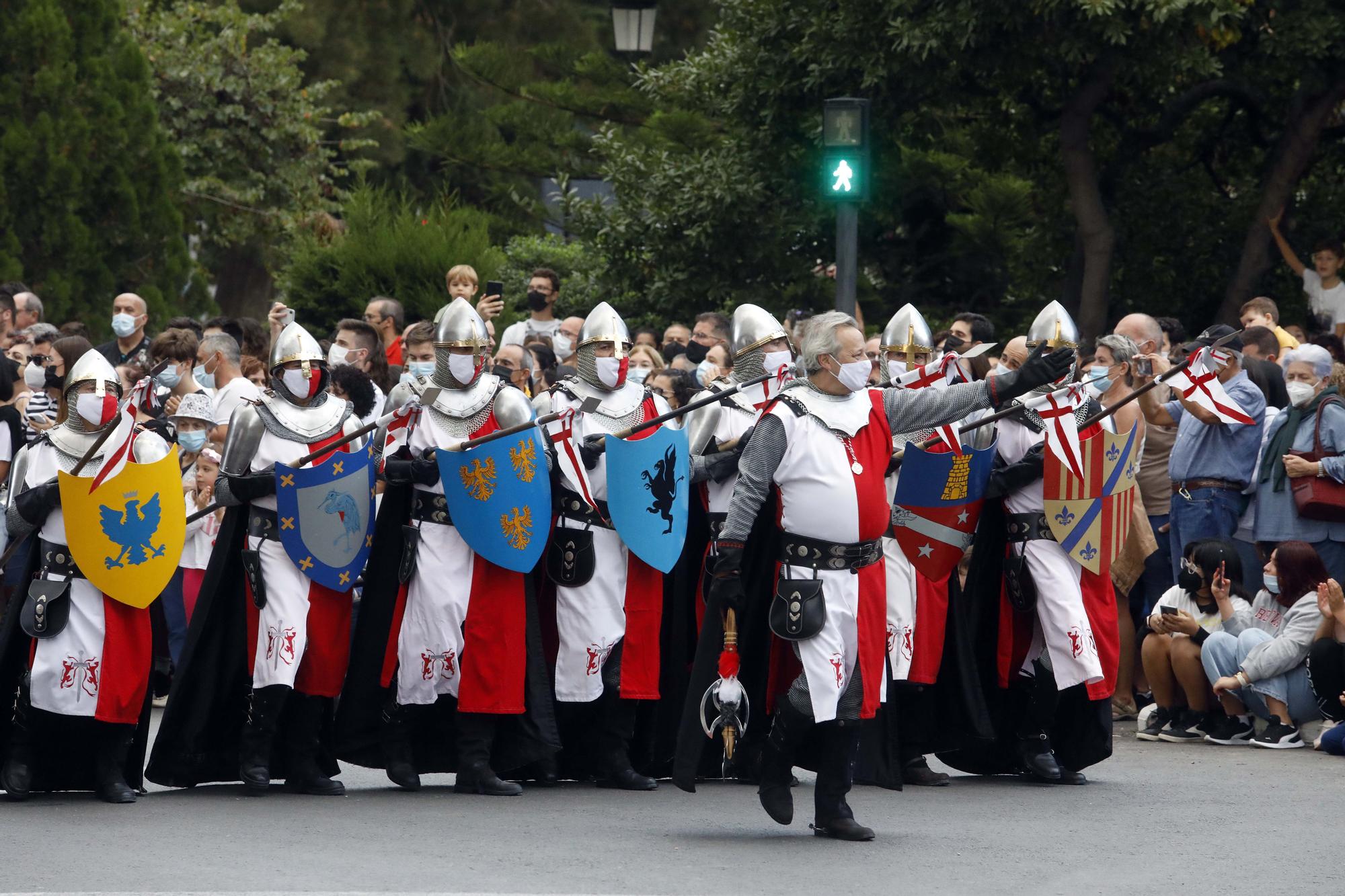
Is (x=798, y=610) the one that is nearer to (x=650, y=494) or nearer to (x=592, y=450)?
(x=650, y=494)

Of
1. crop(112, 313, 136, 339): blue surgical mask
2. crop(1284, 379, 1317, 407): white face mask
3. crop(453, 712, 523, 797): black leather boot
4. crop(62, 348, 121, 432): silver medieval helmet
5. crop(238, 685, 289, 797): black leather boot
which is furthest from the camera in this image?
crop(112, 313, 136, 339): blue surgical mask

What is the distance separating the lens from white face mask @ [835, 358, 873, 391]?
7.05m

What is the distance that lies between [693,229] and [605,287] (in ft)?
3.95

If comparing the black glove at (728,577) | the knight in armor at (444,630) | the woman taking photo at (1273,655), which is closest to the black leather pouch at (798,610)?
the black glove at (728,577)

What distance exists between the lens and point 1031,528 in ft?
27.7

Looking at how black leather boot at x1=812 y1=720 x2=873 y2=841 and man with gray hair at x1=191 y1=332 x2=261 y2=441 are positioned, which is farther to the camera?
man with gray hair at x1=191 y1=332 x2=261 y2=441

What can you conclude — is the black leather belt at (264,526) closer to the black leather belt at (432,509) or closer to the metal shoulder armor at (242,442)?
the metal shoulder armor at (242,442)

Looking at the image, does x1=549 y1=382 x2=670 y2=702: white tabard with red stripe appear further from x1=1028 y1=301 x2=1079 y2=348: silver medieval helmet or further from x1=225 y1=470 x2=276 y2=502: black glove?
x1=1028 y1=301 x2=1079 y2=348: silver medieval helmet

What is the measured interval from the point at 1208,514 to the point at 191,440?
501 cm

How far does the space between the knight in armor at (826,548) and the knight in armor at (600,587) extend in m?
1.23

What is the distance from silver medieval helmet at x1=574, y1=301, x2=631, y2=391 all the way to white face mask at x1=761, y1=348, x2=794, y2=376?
2.27ft

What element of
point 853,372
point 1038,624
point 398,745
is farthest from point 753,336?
point 398,745

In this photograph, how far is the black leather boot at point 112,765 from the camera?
7734 millimetres

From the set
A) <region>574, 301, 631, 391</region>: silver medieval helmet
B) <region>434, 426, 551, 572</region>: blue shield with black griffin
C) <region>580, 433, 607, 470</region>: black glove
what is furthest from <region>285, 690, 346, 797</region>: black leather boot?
<region>574, 301, 631, 391</region>: silver medieval helmet
